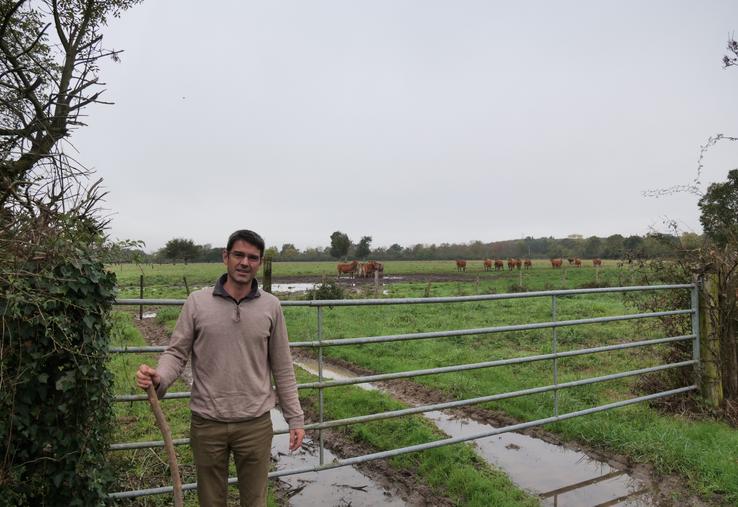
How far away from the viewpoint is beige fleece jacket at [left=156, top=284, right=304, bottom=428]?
239 centimetres

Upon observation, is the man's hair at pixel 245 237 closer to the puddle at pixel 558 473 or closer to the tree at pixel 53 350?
the tree at pixel 53 350

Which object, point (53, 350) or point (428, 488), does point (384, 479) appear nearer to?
point (428, 488)

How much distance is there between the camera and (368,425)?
545 centimetres

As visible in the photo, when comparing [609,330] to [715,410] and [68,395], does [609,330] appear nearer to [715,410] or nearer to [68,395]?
[715,410]

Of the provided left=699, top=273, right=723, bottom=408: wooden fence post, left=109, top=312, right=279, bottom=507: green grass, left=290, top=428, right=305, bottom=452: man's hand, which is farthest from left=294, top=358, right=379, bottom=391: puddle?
left=290, top=428, right=305, bottom=452: man's hand

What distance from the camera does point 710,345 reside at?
5.62 m

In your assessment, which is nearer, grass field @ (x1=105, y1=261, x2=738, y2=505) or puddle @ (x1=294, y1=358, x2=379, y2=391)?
grass field @ (x1=105, y1=261, x2=738, y2=505)

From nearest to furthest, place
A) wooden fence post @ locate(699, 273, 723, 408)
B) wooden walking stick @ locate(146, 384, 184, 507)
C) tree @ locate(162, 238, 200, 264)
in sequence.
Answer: wooden walking stick @ locate(146, 384, 184, 507), wooden fence post @ locate(699, 273, 723, 408), tree @ locate(162, 238, 200, 264)

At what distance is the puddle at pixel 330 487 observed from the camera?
3.81 m

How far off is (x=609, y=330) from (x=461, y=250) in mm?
77913

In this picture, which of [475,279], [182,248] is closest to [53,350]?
[475,279]

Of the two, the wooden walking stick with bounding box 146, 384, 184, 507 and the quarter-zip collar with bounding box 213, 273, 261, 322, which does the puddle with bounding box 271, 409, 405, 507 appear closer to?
the wooden walking stick with bounding box 146, 384, 184, 507

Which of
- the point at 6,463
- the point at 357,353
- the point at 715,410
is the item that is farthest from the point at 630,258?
the point at 6,463

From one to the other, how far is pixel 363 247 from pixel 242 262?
8750cm
